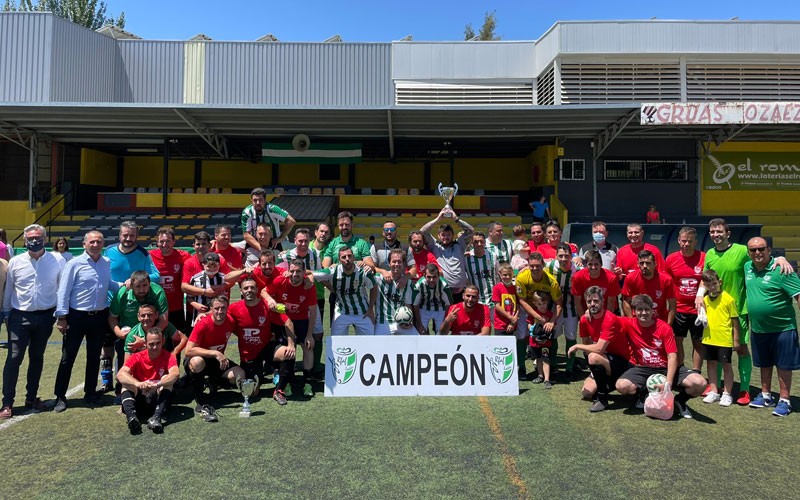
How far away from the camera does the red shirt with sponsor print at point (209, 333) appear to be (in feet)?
17.2

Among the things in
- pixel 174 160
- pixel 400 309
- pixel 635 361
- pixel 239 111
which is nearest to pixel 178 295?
pixel 400 309

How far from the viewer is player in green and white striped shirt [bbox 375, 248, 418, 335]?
606 centimetres

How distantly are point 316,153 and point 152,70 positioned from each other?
9.49 meters

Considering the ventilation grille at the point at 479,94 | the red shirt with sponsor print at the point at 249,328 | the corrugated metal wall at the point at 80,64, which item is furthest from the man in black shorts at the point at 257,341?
the corrugated metal wall at the point at 80,64

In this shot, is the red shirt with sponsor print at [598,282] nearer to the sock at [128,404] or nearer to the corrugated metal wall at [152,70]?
the sock at [128,404]

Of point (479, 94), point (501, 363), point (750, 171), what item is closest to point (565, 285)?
point (501, 363)

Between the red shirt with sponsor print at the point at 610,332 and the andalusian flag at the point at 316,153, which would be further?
the andalusian flag at the point at 316,153

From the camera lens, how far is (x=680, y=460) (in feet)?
12.9

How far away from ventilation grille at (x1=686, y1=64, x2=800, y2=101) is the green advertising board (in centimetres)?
218

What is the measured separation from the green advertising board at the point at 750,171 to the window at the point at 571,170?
15.5ft

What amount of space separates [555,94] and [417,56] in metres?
5.85

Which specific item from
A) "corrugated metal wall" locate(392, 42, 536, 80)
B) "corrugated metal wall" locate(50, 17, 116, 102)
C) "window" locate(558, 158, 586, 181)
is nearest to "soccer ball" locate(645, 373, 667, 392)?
"window" locate(558, 158, 586, 181)

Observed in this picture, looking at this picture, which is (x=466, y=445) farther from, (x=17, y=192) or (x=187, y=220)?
(x=17, y=192)

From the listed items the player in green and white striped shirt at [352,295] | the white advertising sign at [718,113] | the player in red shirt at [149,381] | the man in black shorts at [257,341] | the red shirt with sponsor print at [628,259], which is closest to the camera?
the player in red shirt at [149,381]
